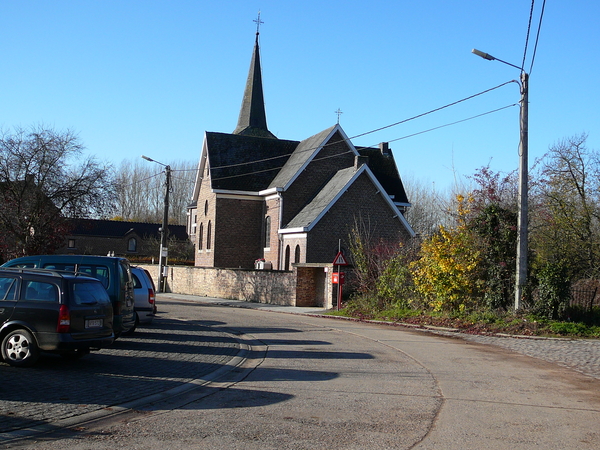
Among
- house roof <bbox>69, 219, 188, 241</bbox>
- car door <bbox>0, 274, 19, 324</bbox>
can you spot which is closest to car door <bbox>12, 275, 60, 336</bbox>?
car door <bbox>0, 274, 19, 324</bbox>

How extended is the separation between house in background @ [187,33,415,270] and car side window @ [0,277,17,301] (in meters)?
26.0

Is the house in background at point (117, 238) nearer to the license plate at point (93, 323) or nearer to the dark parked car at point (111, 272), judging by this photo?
the dark parked car at point (111, 272)

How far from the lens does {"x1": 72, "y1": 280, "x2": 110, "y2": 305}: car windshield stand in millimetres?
10547

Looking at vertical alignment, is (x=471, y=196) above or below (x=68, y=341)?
above

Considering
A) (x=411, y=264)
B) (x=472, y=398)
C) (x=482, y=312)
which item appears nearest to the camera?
(x=472, y=398)

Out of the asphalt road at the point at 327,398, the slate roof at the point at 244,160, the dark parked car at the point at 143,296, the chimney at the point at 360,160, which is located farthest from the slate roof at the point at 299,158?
the asphalt road at the point at 327,398

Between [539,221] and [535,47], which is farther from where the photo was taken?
[539,221]

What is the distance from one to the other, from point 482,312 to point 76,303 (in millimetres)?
14197

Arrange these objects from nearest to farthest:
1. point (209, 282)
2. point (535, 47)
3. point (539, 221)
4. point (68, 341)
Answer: point (68, 341) < point (535, 47) < point (539, 221) < point (209, 282)

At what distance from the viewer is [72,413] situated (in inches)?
298

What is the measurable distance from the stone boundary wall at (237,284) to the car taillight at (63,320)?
66.5 feet

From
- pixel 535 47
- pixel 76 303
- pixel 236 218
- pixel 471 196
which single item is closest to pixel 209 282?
pixel 236 218

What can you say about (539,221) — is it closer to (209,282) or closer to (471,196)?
(471,196)

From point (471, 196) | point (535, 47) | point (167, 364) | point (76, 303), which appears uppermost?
point (535, 47)
